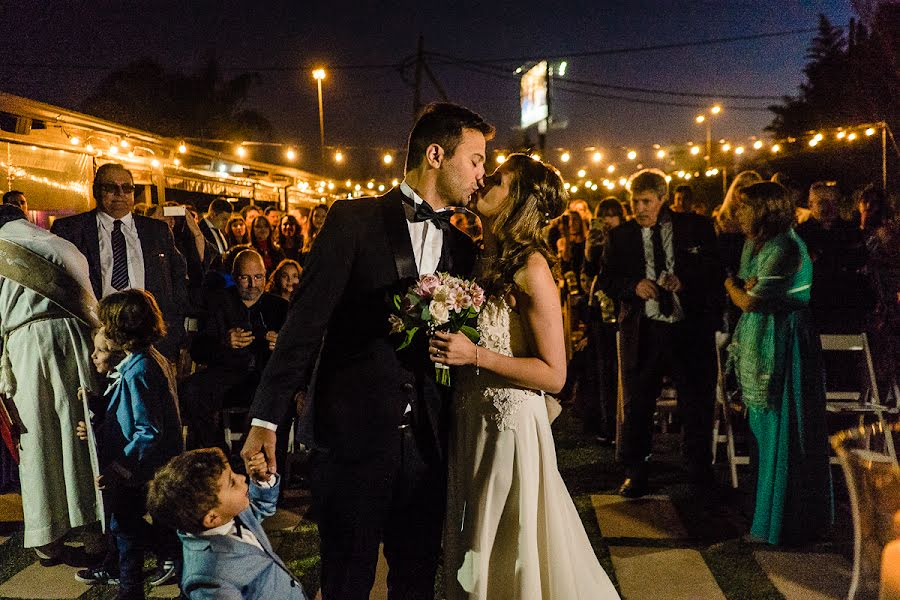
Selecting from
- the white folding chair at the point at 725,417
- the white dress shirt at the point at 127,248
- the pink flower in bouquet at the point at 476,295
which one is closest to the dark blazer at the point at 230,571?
the pink flower in bouquet at the point at 476,295

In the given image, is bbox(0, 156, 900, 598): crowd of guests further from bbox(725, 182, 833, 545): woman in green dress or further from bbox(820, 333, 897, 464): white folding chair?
bbox(820, 333, 897, 464): white folding chair

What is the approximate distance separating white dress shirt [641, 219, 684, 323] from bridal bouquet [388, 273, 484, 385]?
3.42 metres

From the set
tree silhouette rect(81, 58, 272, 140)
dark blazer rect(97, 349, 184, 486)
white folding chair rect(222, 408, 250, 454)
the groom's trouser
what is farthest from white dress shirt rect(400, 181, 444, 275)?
tree silhouette rect(81, 58, 272, 140)

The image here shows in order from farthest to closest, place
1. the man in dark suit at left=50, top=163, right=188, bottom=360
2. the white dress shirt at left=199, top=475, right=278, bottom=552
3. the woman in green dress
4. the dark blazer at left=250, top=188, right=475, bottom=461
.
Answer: the man in dark suit at left=50, top=163, right=188, bottom=360, the woman in green dress, the white dress shirt at left=199, top=475, right=278, bottom=552, the dark blazer at left=250, top=188, right=475, bottom=461

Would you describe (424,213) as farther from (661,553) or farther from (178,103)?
(178,103)

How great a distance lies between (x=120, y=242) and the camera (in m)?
5.10

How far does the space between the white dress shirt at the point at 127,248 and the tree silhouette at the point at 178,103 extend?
Answer: 38.2 metres

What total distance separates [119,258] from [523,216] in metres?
3.48

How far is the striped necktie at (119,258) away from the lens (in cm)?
508

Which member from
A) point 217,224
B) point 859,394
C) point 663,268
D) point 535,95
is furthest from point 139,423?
point 535,95

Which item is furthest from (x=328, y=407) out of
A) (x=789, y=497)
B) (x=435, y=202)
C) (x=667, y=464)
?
(x=667, y=464)

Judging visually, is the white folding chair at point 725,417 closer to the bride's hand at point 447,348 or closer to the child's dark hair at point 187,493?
the bride's hand at point 447,348

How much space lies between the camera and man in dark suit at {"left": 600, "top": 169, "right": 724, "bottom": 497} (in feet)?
18.1

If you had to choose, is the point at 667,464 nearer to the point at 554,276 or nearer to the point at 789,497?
the point at 789,497
